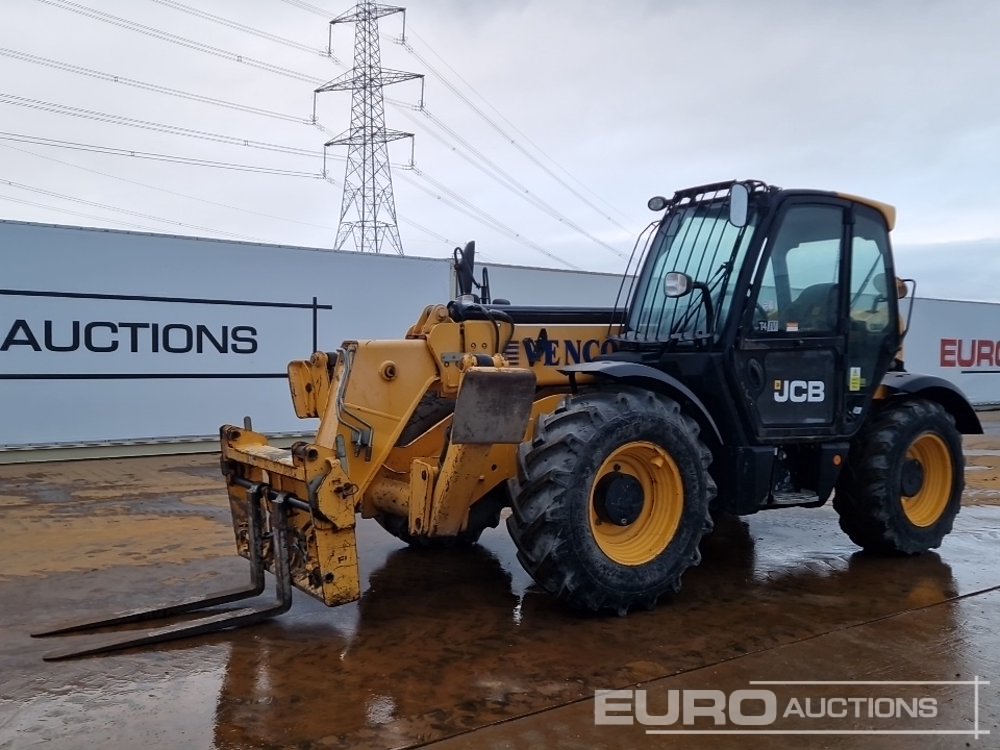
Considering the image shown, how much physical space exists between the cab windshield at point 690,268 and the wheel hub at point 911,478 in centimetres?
Result: 196

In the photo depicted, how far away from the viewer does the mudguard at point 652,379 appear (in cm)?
495

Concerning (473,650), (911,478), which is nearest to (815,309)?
(911,478)

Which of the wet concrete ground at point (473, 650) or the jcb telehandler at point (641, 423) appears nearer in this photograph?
the wet concrete ground at point (473, 650)

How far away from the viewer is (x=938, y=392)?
656 cm

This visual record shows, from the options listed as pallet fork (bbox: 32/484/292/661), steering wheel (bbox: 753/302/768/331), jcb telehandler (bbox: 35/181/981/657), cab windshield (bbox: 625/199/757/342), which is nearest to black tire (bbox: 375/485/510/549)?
jcb telehandler (bbox: 35/181/981/657)

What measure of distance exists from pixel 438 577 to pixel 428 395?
126 cm

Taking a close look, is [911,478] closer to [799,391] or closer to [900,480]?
[900,480]

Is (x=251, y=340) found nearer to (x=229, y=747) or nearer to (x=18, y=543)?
(x=18, y=543)

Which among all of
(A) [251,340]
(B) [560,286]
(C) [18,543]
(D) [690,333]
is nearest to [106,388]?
(A) [251,340]

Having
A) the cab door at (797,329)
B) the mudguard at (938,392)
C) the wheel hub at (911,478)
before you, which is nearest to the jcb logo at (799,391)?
the cab door at (797,329)

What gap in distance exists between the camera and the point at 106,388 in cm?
1101

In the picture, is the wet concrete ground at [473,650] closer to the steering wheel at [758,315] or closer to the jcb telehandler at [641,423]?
the jcb telehandler at [641,423]

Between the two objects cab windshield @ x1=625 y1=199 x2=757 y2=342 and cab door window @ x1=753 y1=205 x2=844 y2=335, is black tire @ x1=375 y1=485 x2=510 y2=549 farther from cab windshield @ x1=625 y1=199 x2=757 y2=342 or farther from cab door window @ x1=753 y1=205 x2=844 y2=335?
cab door window @ x1=753 y1=205 x2=844 y2=335

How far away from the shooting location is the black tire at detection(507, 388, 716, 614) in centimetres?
446
